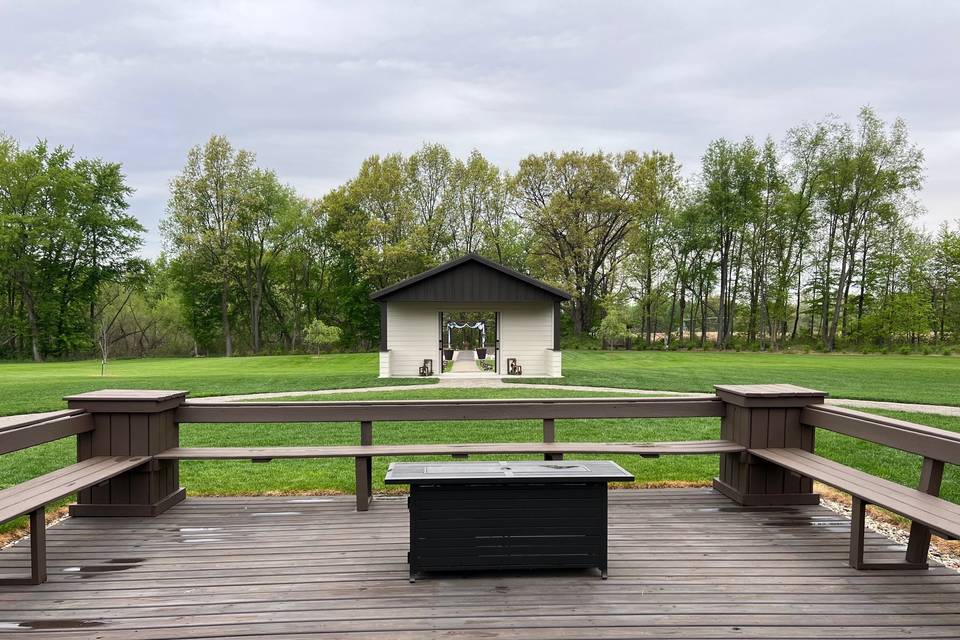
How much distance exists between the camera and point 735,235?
37125 millimetres

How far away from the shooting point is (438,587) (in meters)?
3.09

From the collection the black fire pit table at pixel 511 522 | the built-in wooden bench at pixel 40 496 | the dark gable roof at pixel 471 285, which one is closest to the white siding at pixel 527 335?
the dark gable roof at pixel 471 285

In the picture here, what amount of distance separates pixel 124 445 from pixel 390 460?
307 cm

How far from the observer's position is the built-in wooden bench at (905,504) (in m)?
2.97

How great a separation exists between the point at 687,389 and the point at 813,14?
8421 mm

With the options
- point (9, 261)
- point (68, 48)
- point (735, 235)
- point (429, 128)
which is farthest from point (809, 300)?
point (9, 261)

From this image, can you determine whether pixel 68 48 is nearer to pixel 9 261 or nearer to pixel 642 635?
pixel 642 635

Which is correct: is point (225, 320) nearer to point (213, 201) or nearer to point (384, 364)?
point (213, 201)

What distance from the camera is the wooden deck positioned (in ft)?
8.66

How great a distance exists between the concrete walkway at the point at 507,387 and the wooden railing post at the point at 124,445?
767 centimetres

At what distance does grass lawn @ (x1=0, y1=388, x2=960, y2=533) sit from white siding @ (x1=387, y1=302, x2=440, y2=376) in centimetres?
871

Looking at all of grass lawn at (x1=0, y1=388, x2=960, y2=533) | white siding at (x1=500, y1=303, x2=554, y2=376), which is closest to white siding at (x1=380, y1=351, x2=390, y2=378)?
white siding at (x1=500, y1=303, x2=554, y2=376)

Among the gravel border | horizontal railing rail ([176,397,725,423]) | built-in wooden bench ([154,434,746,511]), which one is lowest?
the gravel border

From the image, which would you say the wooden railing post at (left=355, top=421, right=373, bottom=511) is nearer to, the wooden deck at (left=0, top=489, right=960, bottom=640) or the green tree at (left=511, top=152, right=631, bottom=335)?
the wooden deck at (left=0, top=489, right=960, bottom=640)
